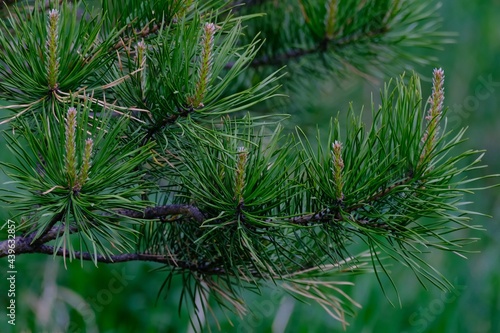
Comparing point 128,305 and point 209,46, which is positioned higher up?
point 209,46

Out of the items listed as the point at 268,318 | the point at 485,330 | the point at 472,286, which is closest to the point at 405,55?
the point at 268,318

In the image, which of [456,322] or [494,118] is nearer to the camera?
[456,322]

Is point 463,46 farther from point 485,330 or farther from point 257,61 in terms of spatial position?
point 257,61

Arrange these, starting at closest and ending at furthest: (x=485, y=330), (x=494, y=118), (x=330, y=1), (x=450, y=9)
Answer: (x=330, y=1)
(x=485, y=330)
(x=450, y=9)
(x=494, y=118)

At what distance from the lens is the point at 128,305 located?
4.77 feet

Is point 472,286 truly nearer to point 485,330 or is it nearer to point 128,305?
point 485,330

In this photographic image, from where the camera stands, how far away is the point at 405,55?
2.45 ft

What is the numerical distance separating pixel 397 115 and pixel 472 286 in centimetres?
119

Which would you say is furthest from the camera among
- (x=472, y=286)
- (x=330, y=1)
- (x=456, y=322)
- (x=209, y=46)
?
(x=472, y=286)

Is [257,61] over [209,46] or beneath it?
over

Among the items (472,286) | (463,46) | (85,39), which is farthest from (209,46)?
(463,46)

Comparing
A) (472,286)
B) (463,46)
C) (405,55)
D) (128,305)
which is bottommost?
(128,305)

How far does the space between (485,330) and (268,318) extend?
458mm

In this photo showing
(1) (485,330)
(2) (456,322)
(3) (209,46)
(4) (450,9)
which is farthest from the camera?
(4) (450,9)
